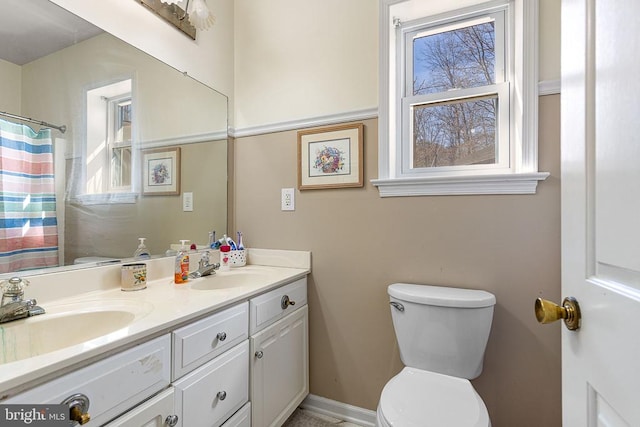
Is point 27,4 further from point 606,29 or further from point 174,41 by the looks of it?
point 606,29

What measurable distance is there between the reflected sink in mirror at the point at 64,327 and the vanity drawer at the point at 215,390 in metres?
0.27

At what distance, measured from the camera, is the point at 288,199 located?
1.72 meters

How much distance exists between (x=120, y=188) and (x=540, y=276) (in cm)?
187

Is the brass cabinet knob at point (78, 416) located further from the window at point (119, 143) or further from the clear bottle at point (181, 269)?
the window at point (119, 143)

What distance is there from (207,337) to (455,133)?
1.43m

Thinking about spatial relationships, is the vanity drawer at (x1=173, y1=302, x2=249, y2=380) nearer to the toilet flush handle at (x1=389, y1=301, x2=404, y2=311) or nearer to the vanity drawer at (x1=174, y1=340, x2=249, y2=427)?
the vanity drawer at (x1=174, y1=340, x2=249, y2=427)

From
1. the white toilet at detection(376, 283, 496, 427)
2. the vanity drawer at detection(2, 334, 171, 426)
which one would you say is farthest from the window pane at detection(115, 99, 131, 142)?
the white toilet at detection(376, 283, 496, 427)

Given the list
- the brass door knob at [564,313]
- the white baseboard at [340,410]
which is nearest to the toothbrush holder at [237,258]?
the white baseboard at [340,410]

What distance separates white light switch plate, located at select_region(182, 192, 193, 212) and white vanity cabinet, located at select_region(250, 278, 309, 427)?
71 cm

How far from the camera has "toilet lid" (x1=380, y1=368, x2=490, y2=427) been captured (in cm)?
89

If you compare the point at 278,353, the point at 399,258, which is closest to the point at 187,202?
the point at 278,353

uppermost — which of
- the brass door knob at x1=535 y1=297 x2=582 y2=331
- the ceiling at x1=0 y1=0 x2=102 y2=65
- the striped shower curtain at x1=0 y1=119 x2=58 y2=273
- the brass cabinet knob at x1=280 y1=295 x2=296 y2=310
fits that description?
the ceiling at x1=0 y1=0 x2=102 y2=65

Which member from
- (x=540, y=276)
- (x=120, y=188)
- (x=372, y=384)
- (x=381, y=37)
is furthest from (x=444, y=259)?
(x=120, y=188)

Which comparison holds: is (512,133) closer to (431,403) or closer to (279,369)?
(431,403)
